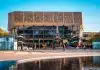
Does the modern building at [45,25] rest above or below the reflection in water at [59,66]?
above

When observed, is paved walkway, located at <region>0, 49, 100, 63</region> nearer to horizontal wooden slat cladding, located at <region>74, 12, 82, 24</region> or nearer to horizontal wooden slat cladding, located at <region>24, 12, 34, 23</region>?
horizontal wooden slat cladding, located at <region>24, 12, 34, 23</region>

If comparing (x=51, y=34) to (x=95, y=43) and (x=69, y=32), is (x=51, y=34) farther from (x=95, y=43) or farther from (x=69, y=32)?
(x=95, y=43)

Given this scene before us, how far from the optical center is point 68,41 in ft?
469

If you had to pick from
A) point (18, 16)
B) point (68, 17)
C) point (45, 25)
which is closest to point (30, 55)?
point (45, 25)

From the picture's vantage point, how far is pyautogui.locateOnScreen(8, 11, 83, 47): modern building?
150 metres

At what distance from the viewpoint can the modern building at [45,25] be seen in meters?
150

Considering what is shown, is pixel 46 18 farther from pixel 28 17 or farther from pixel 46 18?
pixel 28 17

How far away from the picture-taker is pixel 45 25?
6452 inches

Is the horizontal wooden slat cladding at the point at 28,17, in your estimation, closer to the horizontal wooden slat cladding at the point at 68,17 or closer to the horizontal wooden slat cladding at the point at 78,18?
the horizontal wooden slat cladding at the point at 68,17

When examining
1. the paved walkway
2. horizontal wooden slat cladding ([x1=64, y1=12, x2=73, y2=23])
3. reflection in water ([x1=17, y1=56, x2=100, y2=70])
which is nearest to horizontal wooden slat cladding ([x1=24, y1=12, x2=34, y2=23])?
horizontal wooden slat cladding ([x1=64, y1=12, x2=73, y2=23])

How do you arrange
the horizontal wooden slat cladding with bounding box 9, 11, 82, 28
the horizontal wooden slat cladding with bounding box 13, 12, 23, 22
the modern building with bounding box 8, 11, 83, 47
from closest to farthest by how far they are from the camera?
the modern building with bounding box 8, 11, 83, 47
the horizontal wooden slat cladding with bounding box 13, 12, 23, 22
the horizontal wooden slat cladding with bounding box 9, 11, 82, 28

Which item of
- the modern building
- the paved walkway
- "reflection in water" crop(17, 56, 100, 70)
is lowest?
the paved walkway

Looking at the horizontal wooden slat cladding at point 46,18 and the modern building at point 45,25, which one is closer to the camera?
the modern building at point 45,25

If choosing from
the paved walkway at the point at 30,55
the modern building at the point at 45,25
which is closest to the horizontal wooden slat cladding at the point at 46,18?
the modern building at the point at 45,25
